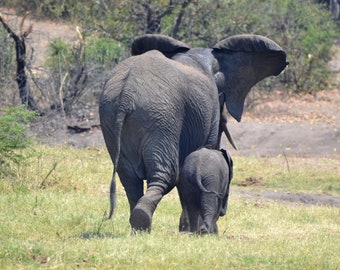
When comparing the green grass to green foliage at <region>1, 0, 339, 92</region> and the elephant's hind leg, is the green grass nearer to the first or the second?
the elephant's hind leg

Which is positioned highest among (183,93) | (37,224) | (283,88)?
(183,93)

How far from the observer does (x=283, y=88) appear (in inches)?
957

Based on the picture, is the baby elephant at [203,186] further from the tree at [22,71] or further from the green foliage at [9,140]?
the tree at [22,71]

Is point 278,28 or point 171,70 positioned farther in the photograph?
point 278,28

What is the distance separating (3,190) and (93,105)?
8.57 metres

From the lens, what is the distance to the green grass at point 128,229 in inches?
289

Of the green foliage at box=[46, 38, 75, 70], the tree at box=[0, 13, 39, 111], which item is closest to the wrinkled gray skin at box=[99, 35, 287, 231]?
the tree at box=[0, 13, 39, 111]

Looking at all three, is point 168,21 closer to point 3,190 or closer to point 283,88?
point 283,88

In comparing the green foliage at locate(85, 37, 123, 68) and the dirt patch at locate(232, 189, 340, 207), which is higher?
the dirt patch at locate(232, 189, 340, 207)

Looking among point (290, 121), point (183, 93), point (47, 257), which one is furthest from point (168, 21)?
point (47, 257)

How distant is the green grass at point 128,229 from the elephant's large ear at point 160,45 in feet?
5.59

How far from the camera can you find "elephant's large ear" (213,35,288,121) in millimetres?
9930

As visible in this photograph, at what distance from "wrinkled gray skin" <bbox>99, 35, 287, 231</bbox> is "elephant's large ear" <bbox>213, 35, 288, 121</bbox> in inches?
22.9

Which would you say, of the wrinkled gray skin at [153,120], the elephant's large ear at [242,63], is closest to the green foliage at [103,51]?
the elephant's large ear at [242,63]
